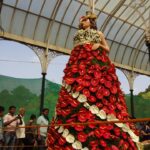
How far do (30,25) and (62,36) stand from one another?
2.16 meters

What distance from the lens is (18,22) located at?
17000mm

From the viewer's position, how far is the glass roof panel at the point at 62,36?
18.5 metres

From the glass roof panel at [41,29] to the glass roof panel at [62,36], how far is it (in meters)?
0.99

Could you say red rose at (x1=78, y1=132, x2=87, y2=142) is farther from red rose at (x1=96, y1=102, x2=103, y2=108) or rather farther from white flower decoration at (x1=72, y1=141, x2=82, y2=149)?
red rose at (x1=96, y1=102, x2=103, y2=108)

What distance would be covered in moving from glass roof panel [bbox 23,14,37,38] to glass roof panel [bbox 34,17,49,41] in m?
0.28

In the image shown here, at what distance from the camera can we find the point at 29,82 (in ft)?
56.6

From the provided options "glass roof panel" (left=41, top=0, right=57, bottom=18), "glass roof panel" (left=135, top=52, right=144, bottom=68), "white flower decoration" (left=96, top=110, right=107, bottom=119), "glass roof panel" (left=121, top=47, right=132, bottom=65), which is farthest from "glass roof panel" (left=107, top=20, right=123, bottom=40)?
"white flower decoration" (left=96, top=110, right=107, bottom=119)

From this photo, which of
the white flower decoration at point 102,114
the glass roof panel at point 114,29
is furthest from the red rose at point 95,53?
the glass roof panel at point 114,29

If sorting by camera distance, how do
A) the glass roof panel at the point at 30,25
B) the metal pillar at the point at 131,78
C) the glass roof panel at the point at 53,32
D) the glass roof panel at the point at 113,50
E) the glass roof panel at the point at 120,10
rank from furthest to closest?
1. the glass roof panel at the point at 113,50
2. the metal pillar at the point at 131,78
3. the glass roof panel at the point at 120,10
4. the glass roof panel at the point at 53,32
5. the glass roof panel at the point at 30,25

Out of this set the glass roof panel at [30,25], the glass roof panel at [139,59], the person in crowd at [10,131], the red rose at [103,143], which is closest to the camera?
the red rose at [103,143]

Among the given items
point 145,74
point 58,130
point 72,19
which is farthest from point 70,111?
point 145,74

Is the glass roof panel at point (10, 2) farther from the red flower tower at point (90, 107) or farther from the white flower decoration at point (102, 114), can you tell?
the white flower decoration at point (102, 114)

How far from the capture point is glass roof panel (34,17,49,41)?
17594 millimetres

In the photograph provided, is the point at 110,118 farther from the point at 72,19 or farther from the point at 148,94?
the point at 148,94
